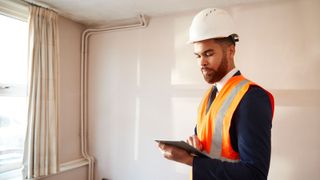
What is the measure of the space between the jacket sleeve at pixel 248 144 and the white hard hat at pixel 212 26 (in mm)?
282

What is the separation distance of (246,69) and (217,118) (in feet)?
4.00

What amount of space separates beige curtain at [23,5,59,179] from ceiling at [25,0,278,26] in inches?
6.7

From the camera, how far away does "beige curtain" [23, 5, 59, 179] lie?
206 cm

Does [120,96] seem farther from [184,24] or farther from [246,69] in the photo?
[246,69]

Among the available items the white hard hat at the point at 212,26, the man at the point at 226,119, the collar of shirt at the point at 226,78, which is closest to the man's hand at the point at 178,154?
the man at the point at 226,119

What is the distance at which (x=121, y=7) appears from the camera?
2281 millimetres

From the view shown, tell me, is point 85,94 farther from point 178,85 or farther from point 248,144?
point 248,144

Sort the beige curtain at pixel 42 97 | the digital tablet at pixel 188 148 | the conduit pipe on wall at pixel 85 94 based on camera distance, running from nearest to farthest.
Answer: the digital tablet at pixel 188 148 → the beige curtain at pixel 42 97 → the conduit pipe on wall at pixel 85 94

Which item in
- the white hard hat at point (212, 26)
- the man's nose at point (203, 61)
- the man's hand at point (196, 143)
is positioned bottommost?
the man's hand at point (196, 143)

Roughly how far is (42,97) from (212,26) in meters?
1.63

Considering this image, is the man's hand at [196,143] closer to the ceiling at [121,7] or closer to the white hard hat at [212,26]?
the white hard hat at [212,26]

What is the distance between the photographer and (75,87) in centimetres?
271

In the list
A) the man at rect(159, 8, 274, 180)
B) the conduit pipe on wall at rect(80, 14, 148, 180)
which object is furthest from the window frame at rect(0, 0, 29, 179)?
the man at rect(159, 8, 274, 180)

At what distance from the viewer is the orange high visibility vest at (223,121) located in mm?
1000
